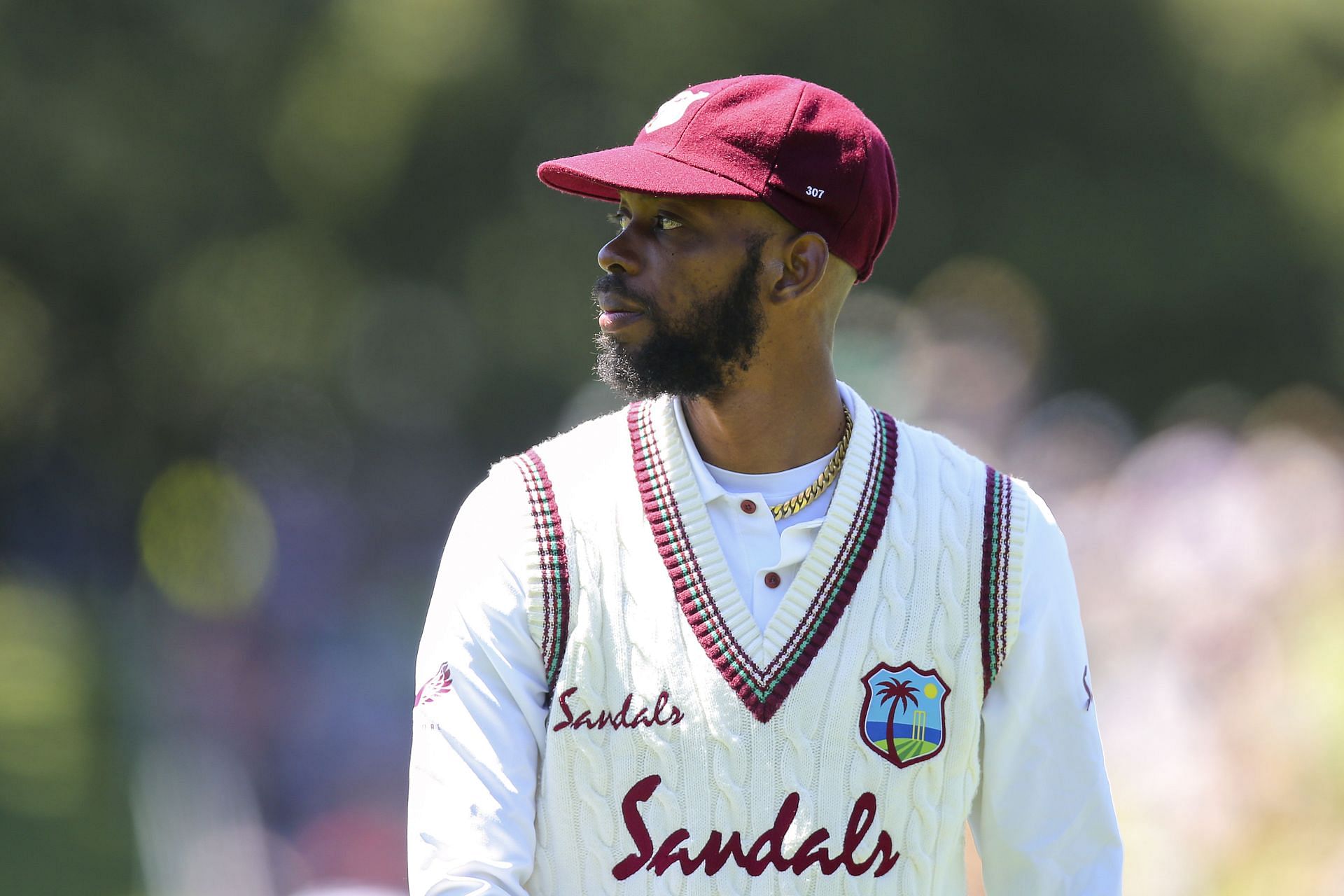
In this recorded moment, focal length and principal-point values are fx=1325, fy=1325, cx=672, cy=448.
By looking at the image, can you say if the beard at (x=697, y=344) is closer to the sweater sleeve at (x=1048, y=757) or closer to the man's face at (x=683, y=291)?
the man's face at (x=683, y=291)

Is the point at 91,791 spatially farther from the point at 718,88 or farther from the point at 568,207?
the point at 718,88

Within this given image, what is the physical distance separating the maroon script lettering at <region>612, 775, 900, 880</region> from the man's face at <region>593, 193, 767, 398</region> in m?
0.54

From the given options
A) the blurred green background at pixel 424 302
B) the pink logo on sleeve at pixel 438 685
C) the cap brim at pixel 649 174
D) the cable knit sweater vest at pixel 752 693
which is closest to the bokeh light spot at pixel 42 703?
the blurred green background at pixel 424 302

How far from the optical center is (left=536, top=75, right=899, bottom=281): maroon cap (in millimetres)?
1742

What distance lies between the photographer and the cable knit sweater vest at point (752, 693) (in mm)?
1658

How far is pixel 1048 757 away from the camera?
1740 mm

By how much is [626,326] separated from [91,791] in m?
5.16

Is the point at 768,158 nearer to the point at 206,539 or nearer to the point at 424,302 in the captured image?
the point at 424,302

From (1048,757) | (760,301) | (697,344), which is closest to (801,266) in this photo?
(760,301)

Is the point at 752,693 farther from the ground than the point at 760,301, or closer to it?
closer to it

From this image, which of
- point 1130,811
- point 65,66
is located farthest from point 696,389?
point 65,66

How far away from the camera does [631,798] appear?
5.45 feet

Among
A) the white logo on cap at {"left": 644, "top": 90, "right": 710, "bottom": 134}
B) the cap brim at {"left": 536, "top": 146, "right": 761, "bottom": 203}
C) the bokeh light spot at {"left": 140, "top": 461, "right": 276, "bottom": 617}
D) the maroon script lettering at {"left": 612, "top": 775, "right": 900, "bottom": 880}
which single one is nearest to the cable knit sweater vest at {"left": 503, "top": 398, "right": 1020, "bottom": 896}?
the maroon script lettering at {"left": 612, "top": 775, "right": 900, "bottom": 880}

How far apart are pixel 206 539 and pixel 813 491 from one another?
18.2 ft
